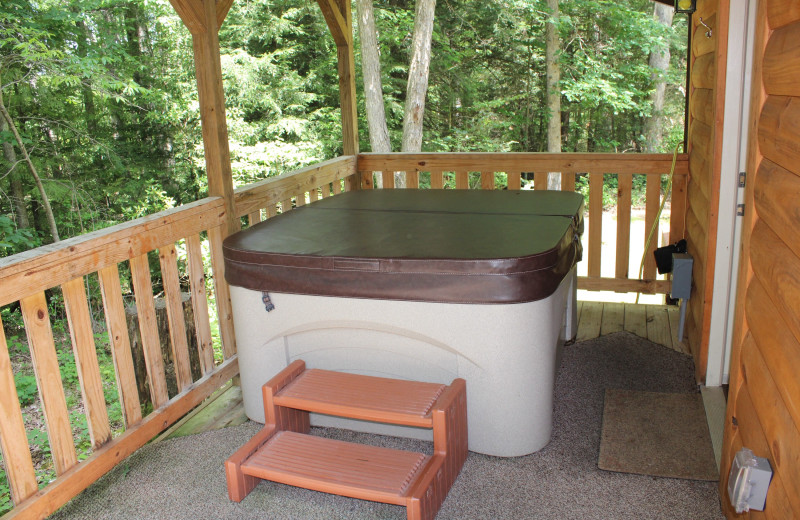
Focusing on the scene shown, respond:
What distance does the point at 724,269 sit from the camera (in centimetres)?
264

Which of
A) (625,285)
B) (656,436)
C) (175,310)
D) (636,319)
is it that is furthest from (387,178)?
(656,436)

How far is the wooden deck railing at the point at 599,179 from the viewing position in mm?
3723

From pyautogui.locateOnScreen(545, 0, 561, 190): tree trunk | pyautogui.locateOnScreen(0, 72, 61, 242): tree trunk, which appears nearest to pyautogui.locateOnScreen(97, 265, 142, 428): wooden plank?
pyautogui.locateOnScreen(0, 72, 61, 242): tree trunk

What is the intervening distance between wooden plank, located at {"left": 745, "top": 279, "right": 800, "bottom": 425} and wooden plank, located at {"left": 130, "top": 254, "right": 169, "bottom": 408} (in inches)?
75.7

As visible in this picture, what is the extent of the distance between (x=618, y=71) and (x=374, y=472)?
416 inches

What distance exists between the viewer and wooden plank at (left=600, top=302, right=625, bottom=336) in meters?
3.62

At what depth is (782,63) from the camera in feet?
4.87

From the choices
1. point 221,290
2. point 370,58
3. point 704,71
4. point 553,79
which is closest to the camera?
point 221,290

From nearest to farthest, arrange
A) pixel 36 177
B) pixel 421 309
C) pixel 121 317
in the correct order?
pixel 421 309 → pixel 121 317 → pixel 36 177

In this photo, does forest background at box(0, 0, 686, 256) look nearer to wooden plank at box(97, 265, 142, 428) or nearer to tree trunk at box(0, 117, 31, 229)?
tree trunk at box(0, 117, 31, 229)

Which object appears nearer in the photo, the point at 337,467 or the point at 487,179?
the point at 337,467

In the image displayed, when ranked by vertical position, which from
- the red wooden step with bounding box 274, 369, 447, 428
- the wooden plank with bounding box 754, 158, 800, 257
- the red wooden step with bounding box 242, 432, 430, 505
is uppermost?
the wooden plank with bounding box 754, 158, 800, 257

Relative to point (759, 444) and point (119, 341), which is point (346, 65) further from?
point (759, 444)

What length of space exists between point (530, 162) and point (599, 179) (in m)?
0.42
